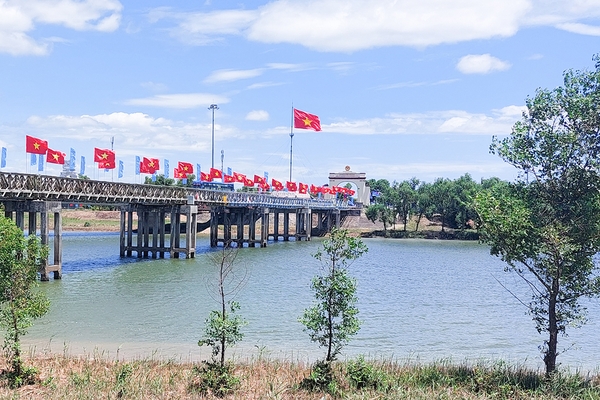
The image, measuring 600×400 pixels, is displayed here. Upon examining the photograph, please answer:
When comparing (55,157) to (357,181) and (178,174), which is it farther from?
(357,181)

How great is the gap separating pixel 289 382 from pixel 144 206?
40528 millimetres

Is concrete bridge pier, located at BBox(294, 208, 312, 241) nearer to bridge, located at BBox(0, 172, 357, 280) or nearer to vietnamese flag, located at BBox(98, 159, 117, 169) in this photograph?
bridge, located at BBox(0, 172, 357, 280)

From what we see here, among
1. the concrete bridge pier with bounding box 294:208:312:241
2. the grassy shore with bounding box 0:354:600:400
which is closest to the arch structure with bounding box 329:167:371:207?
the concrete bridge pier with bounding box 294:208:312:241

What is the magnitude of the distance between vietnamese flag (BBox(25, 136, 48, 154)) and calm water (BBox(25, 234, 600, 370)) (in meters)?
8.08

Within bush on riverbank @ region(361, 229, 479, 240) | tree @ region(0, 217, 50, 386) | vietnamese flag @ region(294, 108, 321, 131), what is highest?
vietnamese flag @ region(294, 108, 321, 131)

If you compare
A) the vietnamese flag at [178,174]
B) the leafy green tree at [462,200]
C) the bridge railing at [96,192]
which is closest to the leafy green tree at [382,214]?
the leafy green tree at [462,200]

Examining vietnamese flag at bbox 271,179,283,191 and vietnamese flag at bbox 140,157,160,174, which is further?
vietnamese flag at bbox 271,179,283,191

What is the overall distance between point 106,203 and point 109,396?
31.5 m

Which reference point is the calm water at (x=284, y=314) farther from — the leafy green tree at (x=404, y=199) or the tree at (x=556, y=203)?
the leafy green tree at (x=404, y=199)

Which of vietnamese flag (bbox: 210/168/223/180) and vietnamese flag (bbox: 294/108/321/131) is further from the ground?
vietnamese flag (bbox: 294/108/321/131)

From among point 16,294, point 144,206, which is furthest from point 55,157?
point 16,294

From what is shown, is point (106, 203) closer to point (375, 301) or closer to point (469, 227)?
point (375, 301)

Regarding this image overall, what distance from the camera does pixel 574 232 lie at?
55.8 ft

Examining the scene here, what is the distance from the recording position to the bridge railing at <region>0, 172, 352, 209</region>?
113ft
